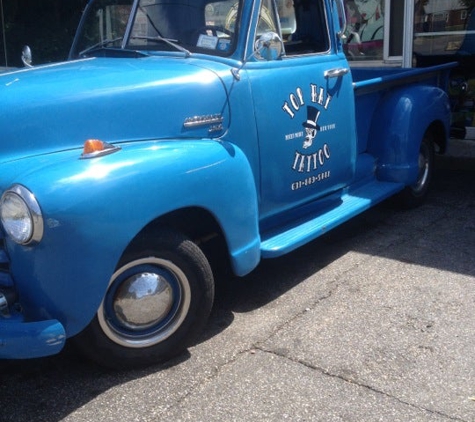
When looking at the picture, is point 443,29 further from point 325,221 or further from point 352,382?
point 352,382

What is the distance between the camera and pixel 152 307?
9.96 feet

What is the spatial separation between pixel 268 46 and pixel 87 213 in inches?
67.2

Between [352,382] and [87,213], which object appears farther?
[352,382]

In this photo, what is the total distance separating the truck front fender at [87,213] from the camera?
258 cm

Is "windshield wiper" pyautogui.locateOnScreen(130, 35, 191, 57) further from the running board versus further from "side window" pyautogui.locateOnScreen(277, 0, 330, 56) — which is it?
the running board

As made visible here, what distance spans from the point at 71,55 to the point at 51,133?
1677 millimetres

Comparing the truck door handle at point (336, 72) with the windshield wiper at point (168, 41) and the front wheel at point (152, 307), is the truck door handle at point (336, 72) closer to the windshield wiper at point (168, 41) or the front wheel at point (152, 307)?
the windshield wiper at point (168, 41)

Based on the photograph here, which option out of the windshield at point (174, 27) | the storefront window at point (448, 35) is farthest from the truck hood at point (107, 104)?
the storefront window at point (448, 35)

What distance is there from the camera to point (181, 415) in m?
2.75

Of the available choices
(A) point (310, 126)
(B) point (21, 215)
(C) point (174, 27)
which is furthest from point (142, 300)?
(C) point (174, 27)

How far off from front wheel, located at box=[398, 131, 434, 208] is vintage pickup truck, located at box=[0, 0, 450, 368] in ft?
2.72

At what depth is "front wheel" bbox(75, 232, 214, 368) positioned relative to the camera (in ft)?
9.61

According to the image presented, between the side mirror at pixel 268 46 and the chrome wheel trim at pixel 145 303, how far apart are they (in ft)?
4.81

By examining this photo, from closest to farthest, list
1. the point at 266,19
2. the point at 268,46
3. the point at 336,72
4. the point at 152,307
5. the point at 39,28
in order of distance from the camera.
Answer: the point at 152,307
the point at 268,46
the point at 266,19
the point at 336,72
the point at 39,28
